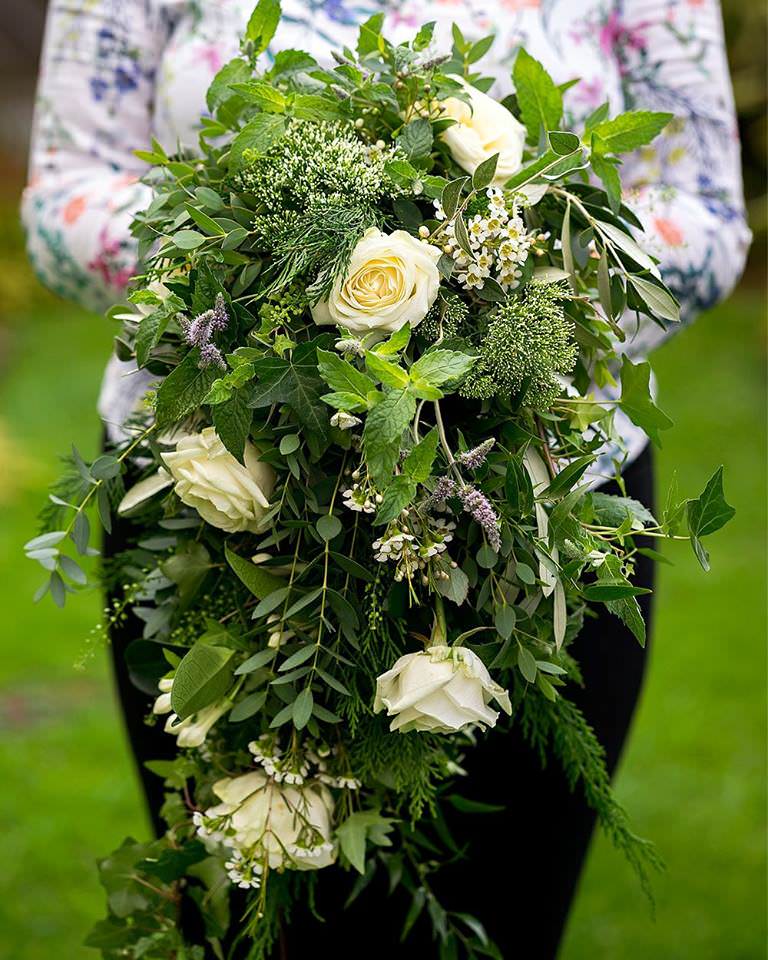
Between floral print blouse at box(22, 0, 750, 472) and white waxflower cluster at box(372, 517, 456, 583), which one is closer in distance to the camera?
white waxflower cluster at box(372, 517, 456, 583)

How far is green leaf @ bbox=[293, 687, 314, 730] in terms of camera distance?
3.32 feet

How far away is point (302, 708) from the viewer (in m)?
1.02

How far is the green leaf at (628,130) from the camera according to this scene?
1083mm

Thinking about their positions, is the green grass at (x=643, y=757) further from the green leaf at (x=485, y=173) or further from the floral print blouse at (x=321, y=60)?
the green leaf at (x=485, y=173)

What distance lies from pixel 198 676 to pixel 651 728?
9.57 ft

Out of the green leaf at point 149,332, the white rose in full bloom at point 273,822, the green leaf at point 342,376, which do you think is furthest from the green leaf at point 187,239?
the white rose in full bloom at point 273,822

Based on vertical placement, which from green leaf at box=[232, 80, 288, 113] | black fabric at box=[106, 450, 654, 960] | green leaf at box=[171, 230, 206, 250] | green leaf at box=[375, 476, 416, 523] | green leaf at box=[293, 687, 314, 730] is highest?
green leaf at box=[232, 80, 288, 113]

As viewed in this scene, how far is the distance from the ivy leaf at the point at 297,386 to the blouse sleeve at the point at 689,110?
0.65m

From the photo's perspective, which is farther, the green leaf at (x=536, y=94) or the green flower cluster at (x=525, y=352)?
the green leaf at (x=536, y=94)

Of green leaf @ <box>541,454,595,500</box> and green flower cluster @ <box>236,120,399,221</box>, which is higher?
green flower cluster @ <box>236,120,399,221</box>

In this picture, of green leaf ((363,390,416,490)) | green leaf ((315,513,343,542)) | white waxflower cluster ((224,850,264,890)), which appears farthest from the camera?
white waxflower cluster ((224,850,264,890))

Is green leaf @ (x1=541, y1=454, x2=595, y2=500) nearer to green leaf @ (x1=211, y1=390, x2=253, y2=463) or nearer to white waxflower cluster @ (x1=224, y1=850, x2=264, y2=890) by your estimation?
green leaf @ (x1=211, y1=390, x2=253, y2=463)

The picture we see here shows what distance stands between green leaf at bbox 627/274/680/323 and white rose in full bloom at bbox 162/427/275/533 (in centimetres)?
38

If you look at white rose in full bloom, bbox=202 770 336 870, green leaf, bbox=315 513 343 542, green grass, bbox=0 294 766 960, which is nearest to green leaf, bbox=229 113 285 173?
green leaf, bbox=315 513 343 542
